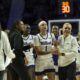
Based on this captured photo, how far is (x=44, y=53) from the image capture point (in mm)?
10188

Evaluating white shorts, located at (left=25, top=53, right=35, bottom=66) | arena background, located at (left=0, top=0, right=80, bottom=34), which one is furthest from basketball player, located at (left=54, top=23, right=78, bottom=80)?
arena background, located at (left=0, top=0, right=80, bottom=34)

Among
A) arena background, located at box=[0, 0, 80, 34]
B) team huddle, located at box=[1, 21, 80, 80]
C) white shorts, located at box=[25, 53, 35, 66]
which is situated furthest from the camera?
arena background, located at box=[0, 0, 80, 34]

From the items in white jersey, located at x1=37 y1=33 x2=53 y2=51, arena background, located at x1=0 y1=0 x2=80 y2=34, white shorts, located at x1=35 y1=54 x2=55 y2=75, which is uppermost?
arena background, located at x1=0 y1=0 x2=80 y2=34

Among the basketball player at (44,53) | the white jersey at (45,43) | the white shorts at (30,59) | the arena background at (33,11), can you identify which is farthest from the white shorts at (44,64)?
the arena background at (33,11)

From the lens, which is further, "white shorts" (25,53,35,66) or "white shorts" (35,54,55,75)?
"white shorts" (25,53,35,66)

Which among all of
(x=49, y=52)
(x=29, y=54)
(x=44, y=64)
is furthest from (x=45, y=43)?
(x=29, y=54)

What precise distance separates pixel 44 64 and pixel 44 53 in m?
0.27

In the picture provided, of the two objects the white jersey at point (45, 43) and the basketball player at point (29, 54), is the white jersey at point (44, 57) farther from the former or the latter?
the basketball player at point (29, 54)

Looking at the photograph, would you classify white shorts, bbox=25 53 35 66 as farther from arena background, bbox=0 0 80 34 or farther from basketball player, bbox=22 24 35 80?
arena background, bbox=0 0 80 34

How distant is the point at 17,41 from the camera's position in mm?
9742

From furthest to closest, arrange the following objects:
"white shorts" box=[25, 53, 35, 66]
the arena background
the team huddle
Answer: the arena background, "white shorts" box=[25, 53, 35, 66], the team huddle

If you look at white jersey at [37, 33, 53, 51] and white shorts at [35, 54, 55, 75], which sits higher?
white jersey at [37, 33, 53, 51]

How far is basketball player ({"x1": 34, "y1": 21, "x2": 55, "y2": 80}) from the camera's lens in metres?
10.2

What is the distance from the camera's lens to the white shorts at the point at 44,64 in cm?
1020
